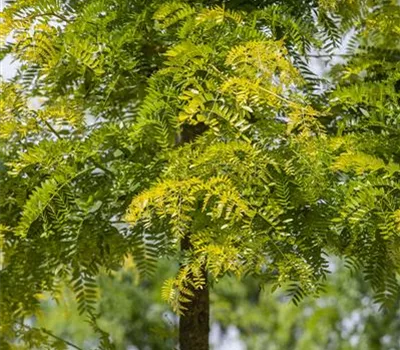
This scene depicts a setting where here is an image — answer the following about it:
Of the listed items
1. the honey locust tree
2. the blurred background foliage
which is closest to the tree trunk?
the honey locust tree

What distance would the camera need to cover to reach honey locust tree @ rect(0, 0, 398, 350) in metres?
1.19

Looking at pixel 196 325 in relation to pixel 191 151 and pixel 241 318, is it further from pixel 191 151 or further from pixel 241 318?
pixel 241 318

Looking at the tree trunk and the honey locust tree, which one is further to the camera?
the tree trunk

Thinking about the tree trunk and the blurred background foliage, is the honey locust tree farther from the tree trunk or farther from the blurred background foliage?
the blurred background foliage

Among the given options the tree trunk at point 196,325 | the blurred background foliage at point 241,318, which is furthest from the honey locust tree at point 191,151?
the blurred background foliage at point 241,318

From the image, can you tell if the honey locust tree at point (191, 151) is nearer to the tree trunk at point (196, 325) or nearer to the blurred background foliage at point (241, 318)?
the tree trunk at point (196, 325)

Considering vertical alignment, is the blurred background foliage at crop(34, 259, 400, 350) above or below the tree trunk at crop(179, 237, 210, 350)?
above

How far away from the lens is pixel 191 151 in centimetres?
123

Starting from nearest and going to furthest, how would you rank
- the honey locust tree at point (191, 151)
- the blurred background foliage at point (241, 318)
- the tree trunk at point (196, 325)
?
the honey locust tree at point (191, 151) → the tree trunk at point (196, 325) → the blurred background foliage at point (241, 318)

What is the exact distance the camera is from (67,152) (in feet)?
4.41

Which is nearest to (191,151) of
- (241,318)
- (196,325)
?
(196,325)

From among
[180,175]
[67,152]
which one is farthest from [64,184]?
[180,175]

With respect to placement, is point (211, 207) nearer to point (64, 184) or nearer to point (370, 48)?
point (64, 184)

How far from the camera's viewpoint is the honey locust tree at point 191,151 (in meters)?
1.19
